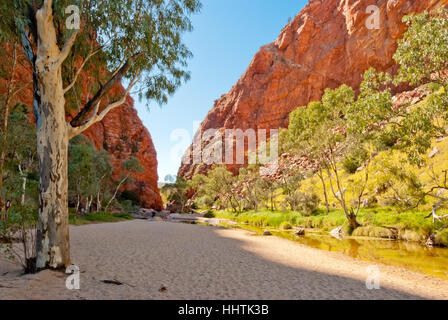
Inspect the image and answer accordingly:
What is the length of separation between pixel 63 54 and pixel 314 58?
346ft

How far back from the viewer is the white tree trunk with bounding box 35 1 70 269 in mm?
6480

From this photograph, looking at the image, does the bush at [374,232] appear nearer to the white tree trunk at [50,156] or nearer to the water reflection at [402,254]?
the water reflection at [402,254]

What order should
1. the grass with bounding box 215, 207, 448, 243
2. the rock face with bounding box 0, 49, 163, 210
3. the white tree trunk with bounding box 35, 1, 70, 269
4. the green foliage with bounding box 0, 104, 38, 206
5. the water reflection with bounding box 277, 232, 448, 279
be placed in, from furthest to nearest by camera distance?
the rock face with bounding box 0, 49, 163, 210 < the grass with bounding box 215, 207, 448, 243 < the water reflection with bounding box 277, 232, 448, 279 < the green foliage with bounding box 0, 104, 38, 206 < the white tree trunk with bounding box 35, 1, 70, 269

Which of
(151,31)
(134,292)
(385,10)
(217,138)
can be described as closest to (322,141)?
(151,31)

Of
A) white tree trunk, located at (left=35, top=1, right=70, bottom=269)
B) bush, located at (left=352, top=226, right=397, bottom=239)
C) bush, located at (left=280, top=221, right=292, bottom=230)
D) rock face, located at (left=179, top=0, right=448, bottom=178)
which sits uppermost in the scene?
rock face, located at (left=179, top=0, right=448, bottom=178)

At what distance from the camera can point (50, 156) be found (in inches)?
262

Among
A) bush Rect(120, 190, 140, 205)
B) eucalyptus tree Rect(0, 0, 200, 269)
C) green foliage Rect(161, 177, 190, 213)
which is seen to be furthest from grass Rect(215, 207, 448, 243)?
green foliage Rect(161, 177, 190, 213)

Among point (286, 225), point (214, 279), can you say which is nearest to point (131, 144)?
point (286, 225)

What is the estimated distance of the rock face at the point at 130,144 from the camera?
224 ft

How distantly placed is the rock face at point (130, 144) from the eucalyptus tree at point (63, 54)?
196 ft

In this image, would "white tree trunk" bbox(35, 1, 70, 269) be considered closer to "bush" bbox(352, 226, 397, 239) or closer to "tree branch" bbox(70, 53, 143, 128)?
"tree branch" bbox(70, 53, 143, 128)

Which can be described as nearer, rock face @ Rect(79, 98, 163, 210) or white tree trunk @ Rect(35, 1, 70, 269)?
white tree trunk @ Rect(35, 1, 70, 269)

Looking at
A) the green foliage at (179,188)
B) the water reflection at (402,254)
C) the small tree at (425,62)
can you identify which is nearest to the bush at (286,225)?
the water reflection at (402,254)

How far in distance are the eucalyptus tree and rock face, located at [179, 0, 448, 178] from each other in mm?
87067
